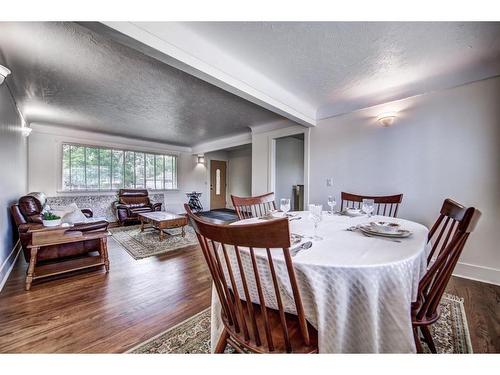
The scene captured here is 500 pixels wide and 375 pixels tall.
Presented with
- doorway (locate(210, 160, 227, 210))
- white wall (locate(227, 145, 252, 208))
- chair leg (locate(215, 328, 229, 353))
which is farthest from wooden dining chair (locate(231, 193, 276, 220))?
doorway (locate(210, 160, 227, 210))

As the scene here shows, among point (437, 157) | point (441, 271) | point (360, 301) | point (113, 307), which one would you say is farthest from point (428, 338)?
point (113, 307)

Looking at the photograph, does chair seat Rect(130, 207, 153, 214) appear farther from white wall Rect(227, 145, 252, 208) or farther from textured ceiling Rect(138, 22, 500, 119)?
textured ceiling Rect(138, 22, 500, 119)

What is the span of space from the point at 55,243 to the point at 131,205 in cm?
326

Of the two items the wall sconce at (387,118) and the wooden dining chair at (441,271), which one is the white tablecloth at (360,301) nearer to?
the wooden dining chair at (441,271)

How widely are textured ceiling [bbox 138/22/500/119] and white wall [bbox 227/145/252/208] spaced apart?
5239 mm

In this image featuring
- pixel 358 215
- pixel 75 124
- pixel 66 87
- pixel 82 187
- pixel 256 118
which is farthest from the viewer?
pixel 82 187

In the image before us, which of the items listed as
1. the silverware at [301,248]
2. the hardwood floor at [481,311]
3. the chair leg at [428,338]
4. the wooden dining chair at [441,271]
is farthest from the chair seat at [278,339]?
the hardwood floor at [481,311]

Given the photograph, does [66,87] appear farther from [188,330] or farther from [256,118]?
[188,330]

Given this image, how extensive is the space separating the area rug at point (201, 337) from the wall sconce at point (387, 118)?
2119 millimetres

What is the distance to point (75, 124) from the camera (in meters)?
4.60

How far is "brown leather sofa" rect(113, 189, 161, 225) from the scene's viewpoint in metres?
4.95

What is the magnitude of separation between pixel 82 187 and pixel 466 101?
741 cm
